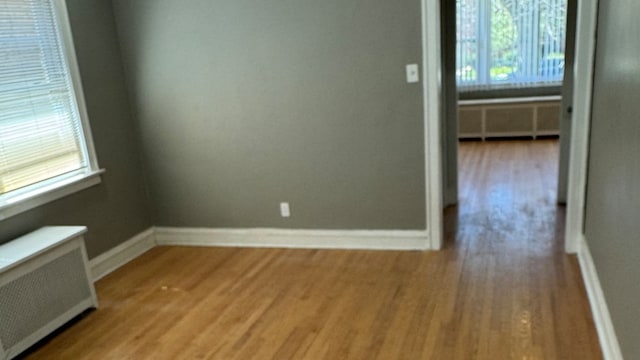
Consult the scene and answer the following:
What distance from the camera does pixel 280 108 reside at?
373 centimetres

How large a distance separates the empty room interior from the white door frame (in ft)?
0.04

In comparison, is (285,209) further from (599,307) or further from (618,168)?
(618,168)

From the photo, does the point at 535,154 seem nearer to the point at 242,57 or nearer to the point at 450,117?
the point at 450,117

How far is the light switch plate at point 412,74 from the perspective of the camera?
134 inches

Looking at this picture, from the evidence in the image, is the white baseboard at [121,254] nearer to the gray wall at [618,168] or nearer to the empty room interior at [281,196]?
the empty room interior at [281,196]

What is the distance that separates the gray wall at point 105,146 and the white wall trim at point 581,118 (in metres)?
3.11

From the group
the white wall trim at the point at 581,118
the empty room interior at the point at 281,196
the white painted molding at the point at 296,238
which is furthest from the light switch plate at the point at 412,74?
the white painted molding at the point at 296,238

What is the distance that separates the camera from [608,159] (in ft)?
8.04

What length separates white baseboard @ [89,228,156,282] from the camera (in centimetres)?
369

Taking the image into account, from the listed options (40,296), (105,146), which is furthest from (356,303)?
(105,146)

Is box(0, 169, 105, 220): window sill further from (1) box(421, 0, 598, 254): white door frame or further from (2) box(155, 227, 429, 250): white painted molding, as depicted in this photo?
(1) box(421, 0, 598, 254): white door frame

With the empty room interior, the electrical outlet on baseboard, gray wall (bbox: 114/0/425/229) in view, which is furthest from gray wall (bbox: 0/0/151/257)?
the electrical outlet on baseboard

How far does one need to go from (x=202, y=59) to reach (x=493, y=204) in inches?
106

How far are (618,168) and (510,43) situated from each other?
229 inches
